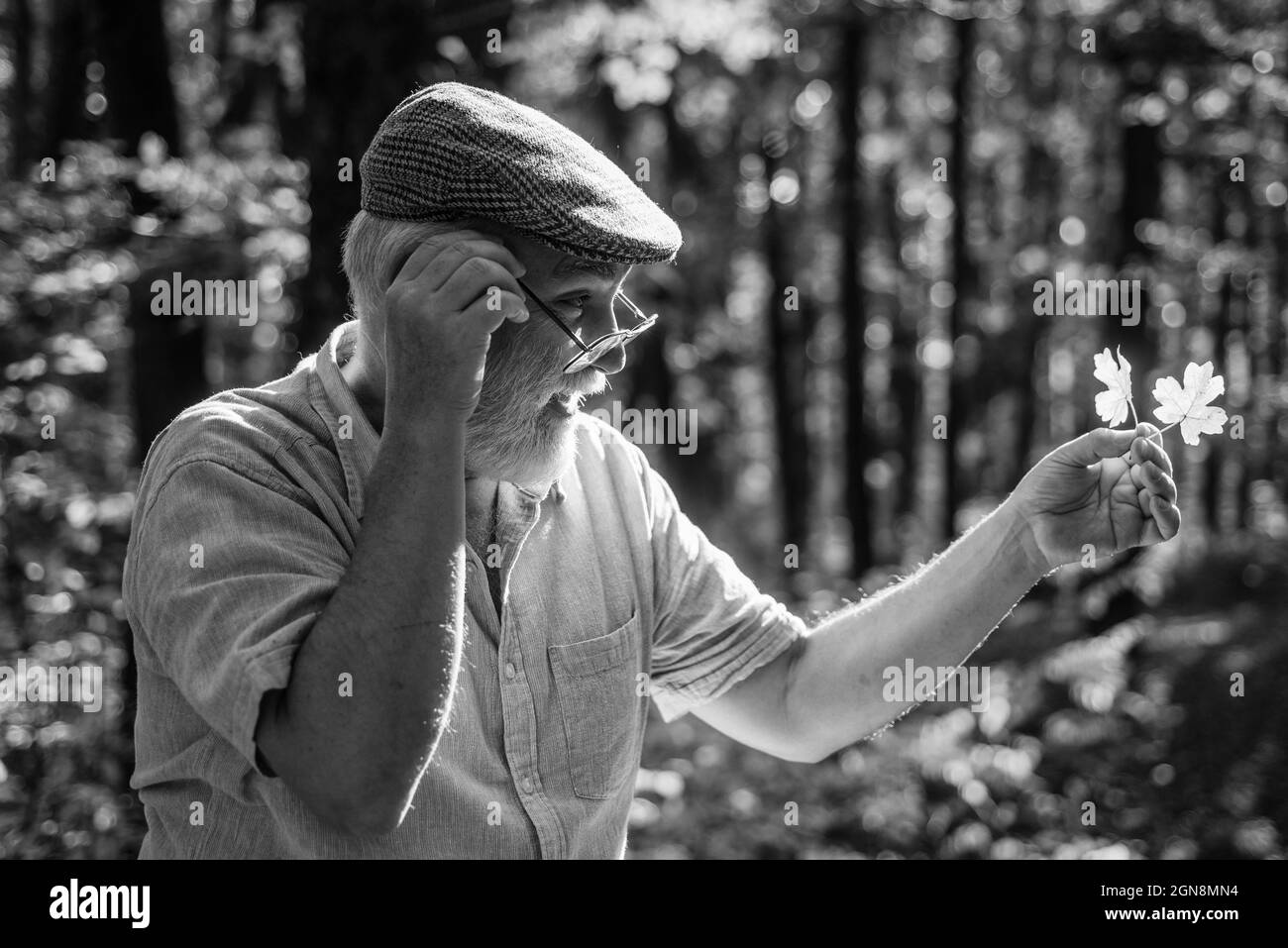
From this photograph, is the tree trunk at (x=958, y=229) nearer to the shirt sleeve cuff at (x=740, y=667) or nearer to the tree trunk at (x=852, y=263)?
the tree trunk at (x=852, y=263)

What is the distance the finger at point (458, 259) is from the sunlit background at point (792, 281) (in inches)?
60.6

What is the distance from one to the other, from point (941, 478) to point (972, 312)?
3953 mm

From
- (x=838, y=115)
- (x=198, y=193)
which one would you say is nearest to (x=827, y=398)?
(x=838, y=115)

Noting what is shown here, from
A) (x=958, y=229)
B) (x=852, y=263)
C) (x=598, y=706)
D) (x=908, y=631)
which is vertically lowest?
(x=598, y=706)

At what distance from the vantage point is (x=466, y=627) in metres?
1.94

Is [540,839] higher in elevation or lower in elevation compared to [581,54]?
lower

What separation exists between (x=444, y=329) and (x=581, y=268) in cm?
40

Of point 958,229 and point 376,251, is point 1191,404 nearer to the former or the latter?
point 376,251

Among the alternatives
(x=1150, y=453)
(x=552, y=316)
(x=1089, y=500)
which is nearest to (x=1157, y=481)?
(x=1150, y=453)

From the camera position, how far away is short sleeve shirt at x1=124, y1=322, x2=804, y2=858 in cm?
160

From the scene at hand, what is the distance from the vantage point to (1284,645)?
1103cm

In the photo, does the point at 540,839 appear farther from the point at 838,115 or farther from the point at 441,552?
the point at 838,115

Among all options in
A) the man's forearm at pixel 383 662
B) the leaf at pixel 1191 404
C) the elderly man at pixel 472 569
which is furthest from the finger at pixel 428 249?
the leaf at pixel 1191 404

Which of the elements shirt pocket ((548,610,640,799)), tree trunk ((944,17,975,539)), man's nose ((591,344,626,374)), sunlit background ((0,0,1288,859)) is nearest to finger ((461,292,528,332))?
man's nose ((591,344,626,374))
